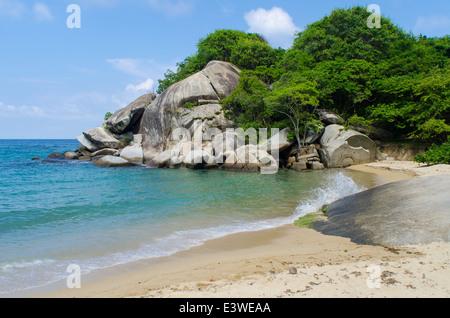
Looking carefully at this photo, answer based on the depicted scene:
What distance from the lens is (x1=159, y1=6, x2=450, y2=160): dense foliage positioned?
1914cm

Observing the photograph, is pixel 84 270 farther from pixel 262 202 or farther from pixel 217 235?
pixel 262 202

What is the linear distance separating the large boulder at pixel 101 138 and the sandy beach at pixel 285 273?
27.1m

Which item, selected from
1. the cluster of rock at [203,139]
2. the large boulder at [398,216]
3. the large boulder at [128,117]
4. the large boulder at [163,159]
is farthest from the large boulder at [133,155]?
the large boulder at [398,216]

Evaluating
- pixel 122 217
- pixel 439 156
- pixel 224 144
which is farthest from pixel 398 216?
pixel 224 144

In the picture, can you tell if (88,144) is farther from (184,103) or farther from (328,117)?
(328,117)

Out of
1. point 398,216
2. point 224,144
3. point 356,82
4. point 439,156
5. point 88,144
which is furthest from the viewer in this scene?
point 88,144

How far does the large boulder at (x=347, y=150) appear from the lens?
63.9ft

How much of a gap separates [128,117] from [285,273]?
28983mm

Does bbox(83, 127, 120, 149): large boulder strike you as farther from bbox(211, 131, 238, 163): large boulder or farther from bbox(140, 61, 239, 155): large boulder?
bbox(211, 131, 238, 163): large boulder

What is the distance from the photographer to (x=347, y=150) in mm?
19531

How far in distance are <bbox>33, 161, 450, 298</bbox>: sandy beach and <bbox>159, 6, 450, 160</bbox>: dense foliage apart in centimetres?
1613

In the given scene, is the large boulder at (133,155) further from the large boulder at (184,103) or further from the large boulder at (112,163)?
the large boulder at (112,163)
